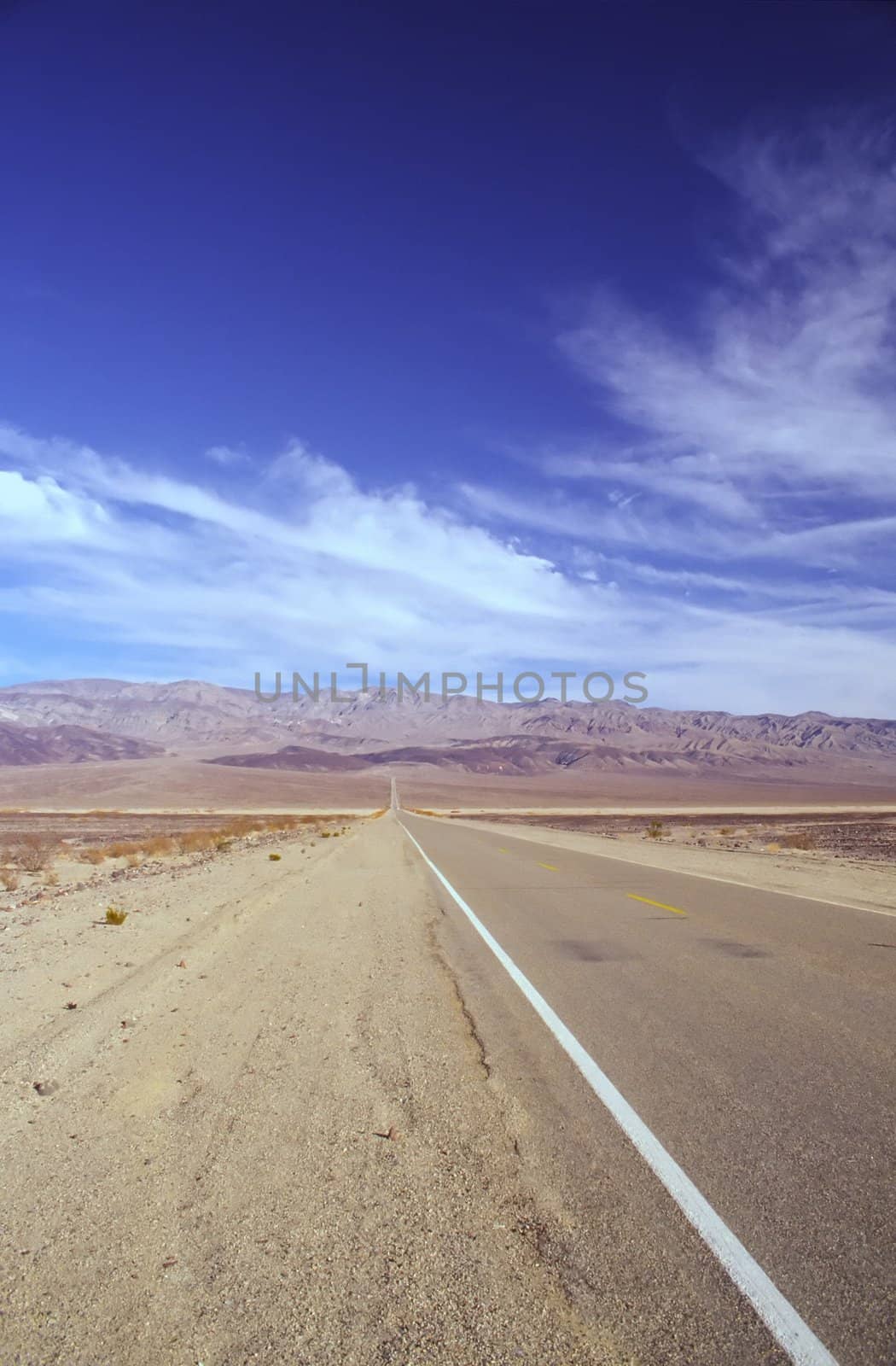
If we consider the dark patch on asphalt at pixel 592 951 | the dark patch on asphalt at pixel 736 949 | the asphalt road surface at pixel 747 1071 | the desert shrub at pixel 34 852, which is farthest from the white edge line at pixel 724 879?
the desert shrub at pixel 34 852

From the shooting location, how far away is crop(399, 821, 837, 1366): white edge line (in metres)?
2.89

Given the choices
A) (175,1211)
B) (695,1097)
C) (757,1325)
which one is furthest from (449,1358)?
(695,1097)

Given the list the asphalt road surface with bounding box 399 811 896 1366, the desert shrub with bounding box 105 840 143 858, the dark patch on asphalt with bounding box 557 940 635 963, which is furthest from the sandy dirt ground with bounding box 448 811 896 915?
the desert shrub with bounding box 105 840 143 858

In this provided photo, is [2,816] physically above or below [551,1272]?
below

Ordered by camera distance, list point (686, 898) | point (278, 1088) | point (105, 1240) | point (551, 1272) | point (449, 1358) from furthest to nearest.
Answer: point (686, 898), point (278, 1088), point (105, 1240), point (551, 1272), point (449, 1358)

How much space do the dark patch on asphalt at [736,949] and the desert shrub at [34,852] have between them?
21089 mm

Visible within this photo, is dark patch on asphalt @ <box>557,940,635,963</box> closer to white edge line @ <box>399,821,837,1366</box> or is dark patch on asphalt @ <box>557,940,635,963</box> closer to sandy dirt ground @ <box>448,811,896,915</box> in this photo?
white edge line @ <box>399,821,837,1366</box>

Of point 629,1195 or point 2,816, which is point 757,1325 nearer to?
point 629,1195

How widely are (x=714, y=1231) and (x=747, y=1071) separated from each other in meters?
2.18

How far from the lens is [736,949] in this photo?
31.9ft

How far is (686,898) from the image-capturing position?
14680 millimetres

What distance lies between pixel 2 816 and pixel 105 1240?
7428cm

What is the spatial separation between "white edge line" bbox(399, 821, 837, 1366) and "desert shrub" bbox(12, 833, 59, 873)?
23.4m

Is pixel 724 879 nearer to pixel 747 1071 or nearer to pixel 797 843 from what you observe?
pixel 747 1071
